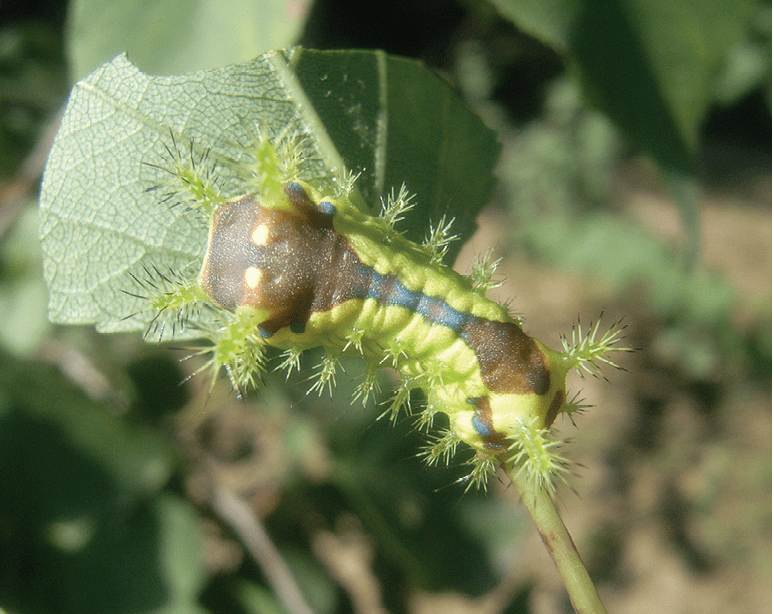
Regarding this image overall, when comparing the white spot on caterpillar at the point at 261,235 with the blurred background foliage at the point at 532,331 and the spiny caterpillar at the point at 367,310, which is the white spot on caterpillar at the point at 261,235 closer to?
the spiny caterpillar at the point at 367,310

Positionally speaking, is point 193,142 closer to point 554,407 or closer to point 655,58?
point 554,407

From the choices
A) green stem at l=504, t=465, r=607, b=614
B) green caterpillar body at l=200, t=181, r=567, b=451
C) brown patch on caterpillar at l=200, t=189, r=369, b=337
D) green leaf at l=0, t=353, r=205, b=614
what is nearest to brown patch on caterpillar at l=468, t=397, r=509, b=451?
green caterpillar body at l=200, t=181, r=567, b=451

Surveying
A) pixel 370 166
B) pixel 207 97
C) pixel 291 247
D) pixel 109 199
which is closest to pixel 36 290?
pixel 109 199

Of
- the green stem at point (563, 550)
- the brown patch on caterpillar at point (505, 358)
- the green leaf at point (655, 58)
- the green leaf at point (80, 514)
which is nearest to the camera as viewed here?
the green stem at point (563, 550)

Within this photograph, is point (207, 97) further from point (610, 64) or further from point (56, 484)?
point (56, 484)

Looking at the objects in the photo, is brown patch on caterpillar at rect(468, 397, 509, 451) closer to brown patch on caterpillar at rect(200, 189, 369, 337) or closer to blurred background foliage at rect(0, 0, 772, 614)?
blurred background foliage at rect(0, 0, 772, 614)

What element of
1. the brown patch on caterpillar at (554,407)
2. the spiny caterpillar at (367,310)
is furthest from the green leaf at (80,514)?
the brown patch on caterpillar at (554,407)
